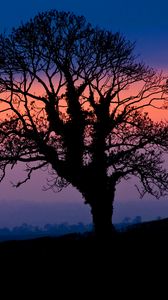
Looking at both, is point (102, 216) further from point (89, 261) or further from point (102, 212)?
point (89, 261)

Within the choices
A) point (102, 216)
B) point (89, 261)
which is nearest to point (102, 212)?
point (102, 216)

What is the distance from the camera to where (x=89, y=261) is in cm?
2741

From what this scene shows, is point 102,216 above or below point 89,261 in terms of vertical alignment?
above

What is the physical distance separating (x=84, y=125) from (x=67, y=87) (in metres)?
2.75

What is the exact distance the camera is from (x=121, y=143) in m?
37.6

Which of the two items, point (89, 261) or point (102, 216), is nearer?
point (89, 261)

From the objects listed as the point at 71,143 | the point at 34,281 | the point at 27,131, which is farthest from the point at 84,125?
the point at 34,281

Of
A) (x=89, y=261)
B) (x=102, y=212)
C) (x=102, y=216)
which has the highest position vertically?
(x=102, y=212)

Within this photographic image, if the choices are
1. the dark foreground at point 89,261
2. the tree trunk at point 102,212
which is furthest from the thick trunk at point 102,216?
the dark foreground at point 89,261

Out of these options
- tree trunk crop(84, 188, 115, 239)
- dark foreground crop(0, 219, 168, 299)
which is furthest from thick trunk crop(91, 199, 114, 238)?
dark foreground crop(0, 219, 168, 299)

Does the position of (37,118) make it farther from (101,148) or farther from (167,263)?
(167,263)

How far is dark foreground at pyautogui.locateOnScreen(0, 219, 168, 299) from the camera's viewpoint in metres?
23.7

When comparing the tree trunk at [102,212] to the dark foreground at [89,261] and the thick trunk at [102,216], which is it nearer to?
the thick trunk at [102,216]

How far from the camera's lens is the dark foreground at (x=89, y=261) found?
2372 centimetres
